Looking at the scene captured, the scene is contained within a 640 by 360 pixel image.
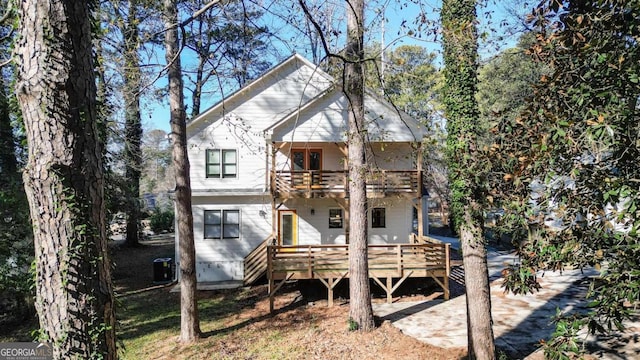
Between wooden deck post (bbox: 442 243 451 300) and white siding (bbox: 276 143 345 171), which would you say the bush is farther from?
wooden deck post (bbox: 442 243 451 300)

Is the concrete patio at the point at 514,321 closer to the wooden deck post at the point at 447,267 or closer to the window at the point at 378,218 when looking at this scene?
the wooden deck post at the point at 447,267

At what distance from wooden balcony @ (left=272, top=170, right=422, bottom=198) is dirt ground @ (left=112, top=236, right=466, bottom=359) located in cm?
356

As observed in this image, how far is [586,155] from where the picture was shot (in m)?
3.45

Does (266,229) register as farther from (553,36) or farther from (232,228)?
(553,36)

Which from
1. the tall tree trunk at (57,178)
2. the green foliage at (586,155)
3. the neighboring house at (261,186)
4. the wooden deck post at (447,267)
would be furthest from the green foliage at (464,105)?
the neighboring house at (261,186)

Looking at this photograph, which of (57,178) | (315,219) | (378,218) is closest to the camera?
(57,178)

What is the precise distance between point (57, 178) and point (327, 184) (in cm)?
1217

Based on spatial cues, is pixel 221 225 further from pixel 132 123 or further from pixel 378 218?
pixel 378 218

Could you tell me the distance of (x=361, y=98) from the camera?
8.45m

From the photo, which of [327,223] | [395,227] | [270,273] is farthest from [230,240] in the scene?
[395,227]

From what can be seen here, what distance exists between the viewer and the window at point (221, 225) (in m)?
15.0

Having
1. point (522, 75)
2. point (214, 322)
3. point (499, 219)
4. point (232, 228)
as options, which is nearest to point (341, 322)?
point (214, 322)

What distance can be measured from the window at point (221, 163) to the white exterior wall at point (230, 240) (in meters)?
1.04

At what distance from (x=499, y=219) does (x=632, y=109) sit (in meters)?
1.67
